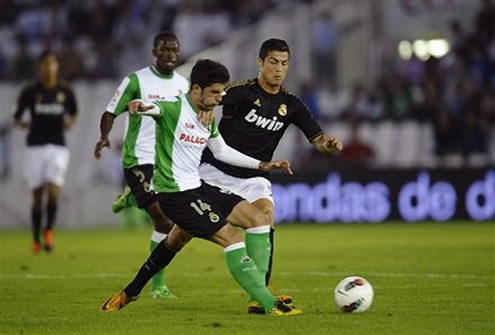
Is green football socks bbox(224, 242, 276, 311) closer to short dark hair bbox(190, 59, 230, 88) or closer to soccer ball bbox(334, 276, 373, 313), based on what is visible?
soccer ball bbox(334, 276, 373, 313)

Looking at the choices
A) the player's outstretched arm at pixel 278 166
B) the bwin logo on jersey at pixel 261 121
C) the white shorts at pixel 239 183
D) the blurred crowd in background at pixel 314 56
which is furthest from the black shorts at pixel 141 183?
the blurred crowd in background at pixel 314 56

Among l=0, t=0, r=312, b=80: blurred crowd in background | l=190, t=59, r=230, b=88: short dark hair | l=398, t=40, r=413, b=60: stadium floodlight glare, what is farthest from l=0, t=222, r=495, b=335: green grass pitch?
l=398, t=40, r=413, b=60: stadium floodlight glare

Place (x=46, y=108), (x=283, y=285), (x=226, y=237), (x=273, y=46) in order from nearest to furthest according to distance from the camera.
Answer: (x=226, y=237), (x=273, y=46), (x=283, y=285), (x=46, y=108)

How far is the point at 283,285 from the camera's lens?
12.6m

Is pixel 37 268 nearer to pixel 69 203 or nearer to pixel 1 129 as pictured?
pixel 69 203

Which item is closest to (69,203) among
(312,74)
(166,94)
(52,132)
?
(312,74)

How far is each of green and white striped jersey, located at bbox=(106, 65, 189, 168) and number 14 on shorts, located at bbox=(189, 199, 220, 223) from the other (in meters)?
2.56

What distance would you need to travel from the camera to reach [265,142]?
11016 mm

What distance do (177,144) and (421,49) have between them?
18730 mm

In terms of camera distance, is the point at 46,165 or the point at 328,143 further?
the point at 46,165

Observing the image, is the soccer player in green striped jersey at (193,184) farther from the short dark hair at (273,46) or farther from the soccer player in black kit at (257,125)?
the short dark hair at (273,46)

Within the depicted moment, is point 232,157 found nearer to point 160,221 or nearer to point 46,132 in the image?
point 160,221

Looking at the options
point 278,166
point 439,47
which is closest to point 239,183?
point 278,166

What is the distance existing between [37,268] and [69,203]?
34.0ft
